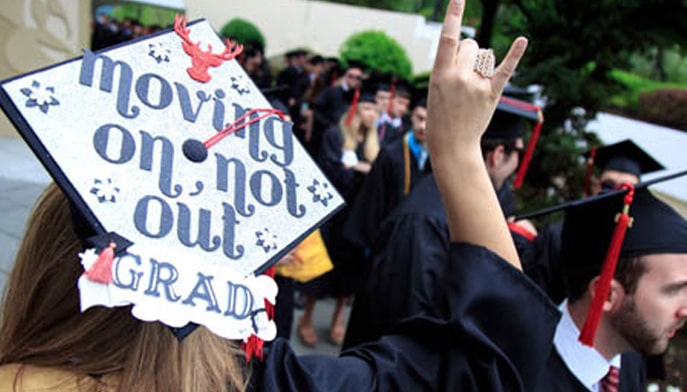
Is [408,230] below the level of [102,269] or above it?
below

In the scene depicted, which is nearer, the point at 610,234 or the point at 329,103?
the point at 610,234

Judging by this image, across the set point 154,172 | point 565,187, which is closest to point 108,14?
point 565,187

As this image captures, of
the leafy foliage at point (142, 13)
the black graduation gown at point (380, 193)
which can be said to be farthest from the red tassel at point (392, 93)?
the leafy foliage at point (142, 13)

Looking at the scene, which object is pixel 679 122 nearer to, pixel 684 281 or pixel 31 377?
pixel 684 281

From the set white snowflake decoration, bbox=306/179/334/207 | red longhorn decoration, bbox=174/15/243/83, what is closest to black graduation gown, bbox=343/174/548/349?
white snowflake decoration, bbox=306/179/334/207

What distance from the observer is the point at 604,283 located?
1.69 meters

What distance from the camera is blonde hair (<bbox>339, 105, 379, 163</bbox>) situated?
506 cm

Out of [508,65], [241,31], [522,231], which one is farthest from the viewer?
[241,31]

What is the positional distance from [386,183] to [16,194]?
7.97 feet

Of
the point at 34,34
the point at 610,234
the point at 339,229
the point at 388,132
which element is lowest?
the point at 339,229

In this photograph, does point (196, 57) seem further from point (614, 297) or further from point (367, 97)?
point (367, 97)

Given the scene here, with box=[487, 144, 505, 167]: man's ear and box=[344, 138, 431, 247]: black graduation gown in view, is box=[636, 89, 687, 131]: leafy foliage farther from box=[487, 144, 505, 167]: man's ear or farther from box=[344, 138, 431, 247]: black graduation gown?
box=[487, 144, 505, 167]: man's ear

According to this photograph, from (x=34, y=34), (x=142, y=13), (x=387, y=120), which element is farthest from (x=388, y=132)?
(x=142, y=13)

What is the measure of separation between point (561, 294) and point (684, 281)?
1.16 metres
